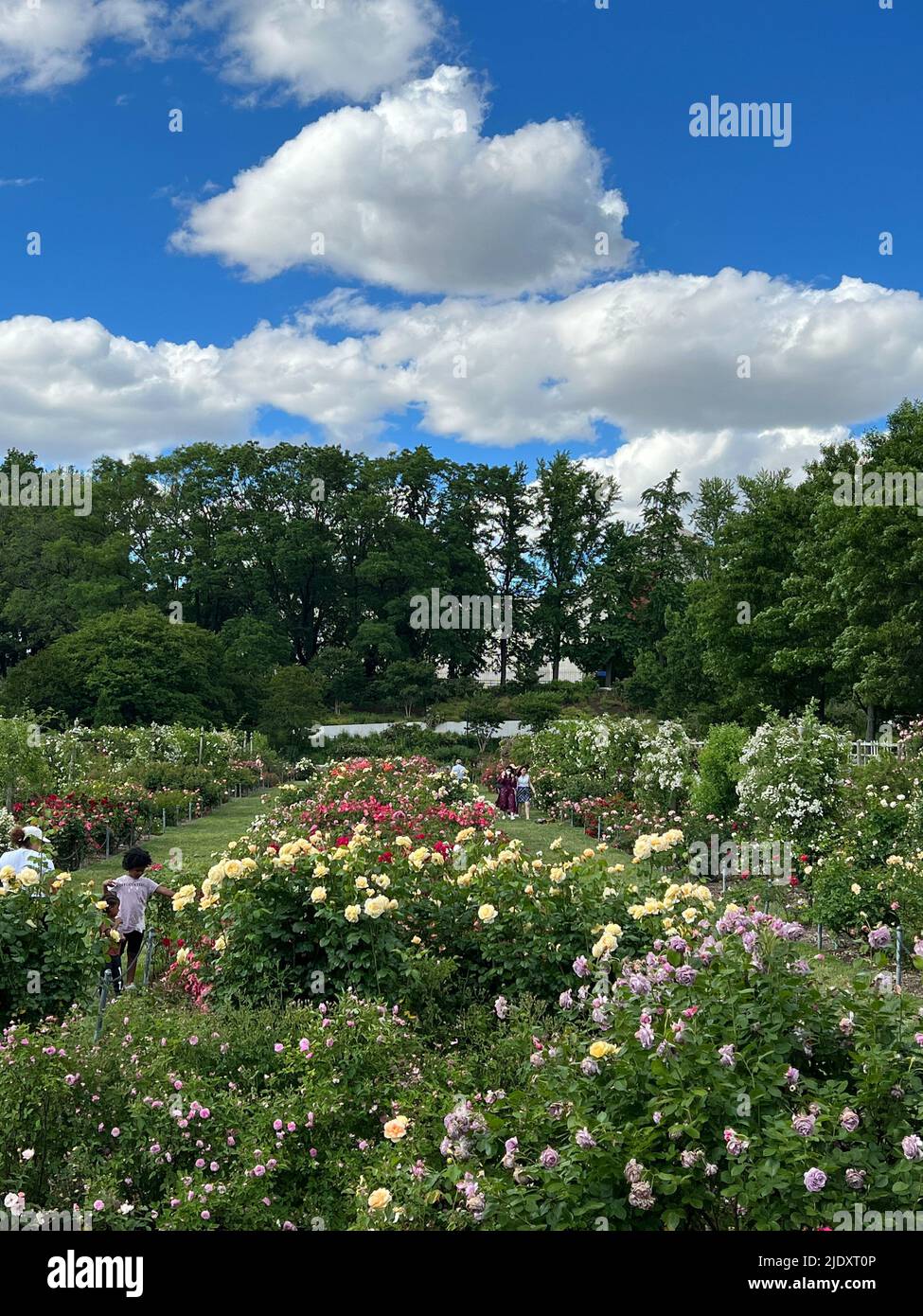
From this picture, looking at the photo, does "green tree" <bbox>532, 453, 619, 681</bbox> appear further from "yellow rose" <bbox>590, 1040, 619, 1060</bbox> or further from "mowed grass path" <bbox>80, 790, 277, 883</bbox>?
"yellow rose" <bbox>590, 1040, 619, 1060</bbox>

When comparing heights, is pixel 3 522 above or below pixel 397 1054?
above

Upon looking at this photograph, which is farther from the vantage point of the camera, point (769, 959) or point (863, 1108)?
point (769, 959)

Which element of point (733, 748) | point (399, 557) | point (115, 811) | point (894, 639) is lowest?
point (115, 811)

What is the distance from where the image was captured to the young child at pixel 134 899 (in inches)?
310

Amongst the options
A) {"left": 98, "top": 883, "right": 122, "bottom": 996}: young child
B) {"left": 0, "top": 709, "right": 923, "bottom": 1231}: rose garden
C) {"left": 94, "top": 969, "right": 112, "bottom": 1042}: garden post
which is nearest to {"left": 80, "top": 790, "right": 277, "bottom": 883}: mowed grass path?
{"left": 98, "top": 883, "right": 122, "bottom": 996}: young child

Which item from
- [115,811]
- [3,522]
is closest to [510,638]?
[3,522]

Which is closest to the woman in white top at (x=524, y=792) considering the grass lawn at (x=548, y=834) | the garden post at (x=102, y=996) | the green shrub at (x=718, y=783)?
the grass lawn at (x=548, y=834)

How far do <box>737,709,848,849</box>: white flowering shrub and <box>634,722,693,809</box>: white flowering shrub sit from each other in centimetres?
370

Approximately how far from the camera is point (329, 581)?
55.4m

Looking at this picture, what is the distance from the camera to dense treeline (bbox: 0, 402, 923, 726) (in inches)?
1554
